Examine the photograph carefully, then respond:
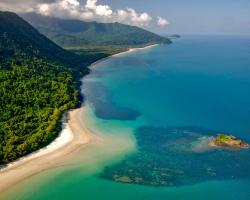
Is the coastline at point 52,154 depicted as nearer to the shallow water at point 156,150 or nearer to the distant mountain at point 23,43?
the shallow water at point 156,150

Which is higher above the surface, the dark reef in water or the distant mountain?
the distant mountain

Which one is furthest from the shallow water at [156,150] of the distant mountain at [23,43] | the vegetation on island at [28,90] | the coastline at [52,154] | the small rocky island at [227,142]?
the distant mountain at [23,43]

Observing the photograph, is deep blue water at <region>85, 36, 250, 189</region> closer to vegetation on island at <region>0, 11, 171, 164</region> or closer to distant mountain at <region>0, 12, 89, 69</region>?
vegetation on island at <region>0, 11, 171, 164</region>

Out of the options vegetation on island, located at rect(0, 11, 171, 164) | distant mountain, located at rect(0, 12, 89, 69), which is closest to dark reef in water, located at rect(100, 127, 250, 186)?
vegetation on island, located at rect(0, 11, 171, 164)

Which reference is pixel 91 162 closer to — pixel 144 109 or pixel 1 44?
pixel 144 109

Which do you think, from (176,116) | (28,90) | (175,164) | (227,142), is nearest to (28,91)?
(28,90)

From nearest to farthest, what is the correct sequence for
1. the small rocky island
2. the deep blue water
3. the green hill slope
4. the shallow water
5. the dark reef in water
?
the shallow water < the dark reef in water < the deep blue water < the green hill slope < the small rocky island

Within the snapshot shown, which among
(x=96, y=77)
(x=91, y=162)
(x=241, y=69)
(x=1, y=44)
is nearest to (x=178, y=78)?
(x=96, y=77)
